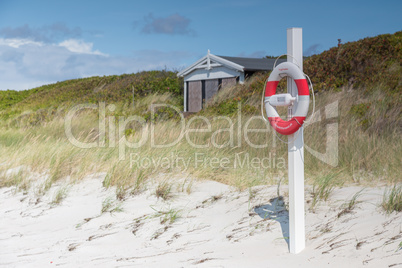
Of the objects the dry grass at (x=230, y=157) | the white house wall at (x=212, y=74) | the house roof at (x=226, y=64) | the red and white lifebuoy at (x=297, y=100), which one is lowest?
the dry grass at (x=230, y=157)

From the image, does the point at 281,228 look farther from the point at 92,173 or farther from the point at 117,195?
the point at 92,173

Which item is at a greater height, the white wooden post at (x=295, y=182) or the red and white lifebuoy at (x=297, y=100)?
the red and white lifebuoy at (x=297, y=100)

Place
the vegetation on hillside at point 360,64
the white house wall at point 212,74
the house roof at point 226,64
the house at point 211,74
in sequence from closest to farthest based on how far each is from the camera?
the vegetation on hillside at point 360,64, the house roof at point 226,64, the house at point 211,74, the white house wall at point 212,74

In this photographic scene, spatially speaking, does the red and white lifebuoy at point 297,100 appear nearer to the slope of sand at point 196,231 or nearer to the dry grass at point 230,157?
the slope of sand at point 196,231

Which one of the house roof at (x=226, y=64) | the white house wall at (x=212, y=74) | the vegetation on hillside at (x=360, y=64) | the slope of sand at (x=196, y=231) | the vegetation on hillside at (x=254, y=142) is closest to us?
the slope of sand at (x=196, y=231)

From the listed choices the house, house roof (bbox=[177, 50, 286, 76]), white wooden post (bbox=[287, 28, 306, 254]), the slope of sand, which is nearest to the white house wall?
the house

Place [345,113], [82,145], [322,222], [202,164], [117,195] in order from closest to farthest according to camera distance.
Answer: [322,222] < [117,195] < [202,164] < [82,145] < [345,113]

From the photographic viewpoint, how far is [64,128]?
1197 centimetres

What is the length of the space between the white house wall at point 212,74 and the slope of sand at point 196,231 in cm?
1732

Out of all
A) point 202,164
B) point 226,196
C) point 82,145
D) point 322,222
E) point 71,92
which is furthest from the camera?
point 71,92

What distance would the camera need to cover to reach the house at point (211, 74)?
73.5 feet

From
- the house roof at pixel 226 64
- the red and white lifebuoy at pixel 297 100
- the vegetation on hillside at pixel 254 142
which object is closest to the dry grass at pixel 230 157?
the vegetation on hillside at pixel 254 142

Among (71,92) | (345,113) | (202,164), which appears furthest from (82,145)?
(71,92)

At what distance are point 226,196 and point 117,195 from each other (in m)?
1.64
